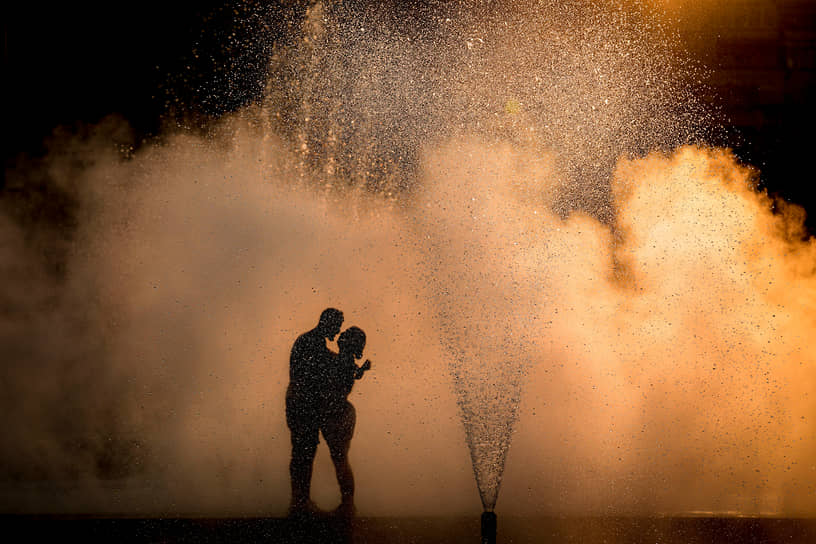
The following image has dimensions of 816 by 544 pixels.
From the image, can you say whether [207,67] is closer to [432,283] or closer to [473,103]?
[473,103]

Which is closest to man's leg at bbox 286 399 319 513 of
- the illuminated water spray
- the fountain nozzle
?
the fountain nozzle

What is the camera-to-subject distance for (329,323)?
4.21 m

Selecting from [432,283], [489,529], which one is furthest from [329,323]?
[432,283]

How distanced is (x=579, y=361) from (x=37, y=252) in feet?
21.0

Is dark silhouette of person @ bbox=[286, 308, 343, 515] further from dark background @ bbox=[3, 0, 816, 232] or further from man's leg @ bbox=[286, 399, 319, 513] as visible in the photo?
dark background @ bbox=[3, 0, 816, 232]

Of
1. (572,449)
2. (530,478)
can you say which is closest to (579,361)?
(572,449)

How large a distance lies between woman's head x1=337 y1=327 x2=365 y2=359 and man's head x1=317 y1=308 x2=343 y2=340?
10cm

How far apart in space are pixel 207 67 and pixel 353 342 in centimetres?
503

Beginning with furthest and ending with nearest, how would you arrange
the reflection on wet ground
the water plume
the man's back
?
the water plume
the man's back
the reflection on wet ground

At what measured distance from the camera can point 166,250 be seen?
273 inches

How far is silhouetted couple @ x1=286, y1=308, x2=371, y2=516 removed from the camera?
401 cm

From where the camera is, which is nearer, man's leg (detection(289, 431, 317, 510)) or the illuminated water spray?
man's leg (detection(289, 431, 317, 510))

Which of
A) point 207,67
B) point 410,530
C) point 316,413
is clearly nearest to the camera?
point 410,530

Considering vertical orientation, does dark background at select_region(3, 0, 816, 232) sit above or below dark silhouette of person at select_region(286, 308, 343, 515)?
above
